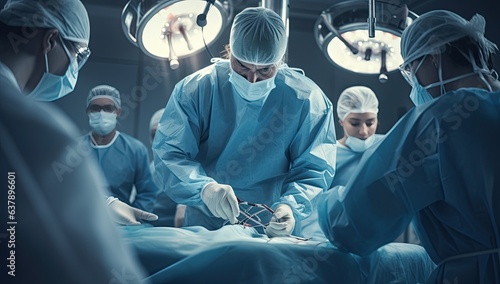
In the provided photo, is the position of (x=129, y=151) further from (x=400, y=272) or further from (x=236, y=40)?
(x=400, y=272)

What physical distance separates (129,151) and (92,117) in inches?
15.1

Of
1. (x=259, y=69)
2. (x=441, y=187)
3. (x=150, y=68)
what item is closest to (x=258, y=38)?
(x=259, y=69)

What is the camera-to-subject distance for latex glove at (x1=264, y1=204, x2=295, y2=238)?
200 cm

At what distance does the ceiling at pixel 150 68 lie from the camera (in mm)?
5199

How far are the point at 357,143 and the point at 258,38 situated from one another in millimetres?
2027

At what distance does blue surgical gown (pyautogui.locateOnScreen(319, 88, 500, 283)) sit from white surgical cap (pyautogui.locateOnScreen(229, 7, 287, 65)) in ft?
2.45

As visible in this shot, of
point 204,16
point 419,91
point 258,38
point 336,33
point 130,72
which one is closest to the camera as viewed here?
point 419,91

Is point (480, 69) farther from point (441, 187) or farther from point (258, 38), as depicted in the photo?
point (258, 38)

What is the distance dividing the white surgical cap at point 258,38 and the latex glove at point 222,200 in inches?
21.5

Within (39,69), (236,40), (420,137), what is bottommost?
(420,137)

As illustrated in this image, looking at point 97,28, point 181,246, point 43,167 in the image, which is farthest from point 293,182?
point 97,28

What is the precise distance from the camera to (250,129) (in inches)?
93.8

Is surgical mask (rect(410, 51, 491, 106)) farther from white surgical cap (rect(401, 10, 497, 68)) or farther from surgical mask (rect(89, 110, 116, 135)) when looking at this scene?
surgical mask (rect(89, 110, 116, 135))

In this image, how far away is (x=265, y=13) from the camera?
7.48 feet
